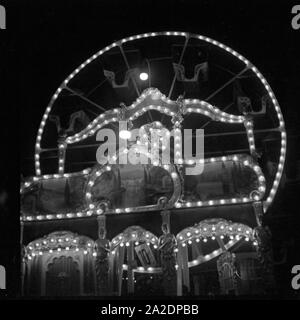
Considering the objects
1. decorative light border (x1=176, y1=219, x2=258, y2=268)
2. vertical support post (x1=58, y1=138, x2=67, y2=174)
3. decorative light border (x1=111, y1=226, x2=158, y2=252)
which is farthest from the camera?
vertical support post (x1=58, y1=138, x2=67, y2=174)

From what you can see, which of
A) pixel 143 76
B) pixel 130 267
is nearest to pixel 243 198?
pixel 130 267

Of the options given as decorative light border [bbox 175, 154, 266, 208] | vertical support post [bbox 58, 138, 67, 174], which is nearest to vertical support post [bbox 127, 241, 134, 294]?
decorative light border [bbox 175, 154, 266, 208]

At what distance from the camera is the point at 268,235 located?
9.23 metres

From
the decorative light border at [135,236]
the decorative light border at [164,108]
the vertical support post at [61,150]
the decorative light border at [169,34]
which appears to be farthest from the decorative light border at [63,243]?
the decorative light border at [164,108]

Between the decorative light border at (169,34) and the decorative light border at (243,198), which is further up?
the decorative light border at (169,34)

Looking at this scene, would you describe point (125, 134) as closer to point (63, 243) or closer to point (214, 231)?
point (63, 243)

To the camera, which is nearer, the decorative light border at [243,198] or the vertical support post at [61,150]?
the decorative light border at [243,198]

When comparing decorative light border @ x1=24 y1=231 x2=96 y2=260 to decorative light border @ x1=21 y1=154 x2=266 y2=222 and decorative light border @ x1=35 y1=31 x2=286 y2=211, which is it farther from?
decorative light border @ x1=35 y1=31 x2=286 y2=211

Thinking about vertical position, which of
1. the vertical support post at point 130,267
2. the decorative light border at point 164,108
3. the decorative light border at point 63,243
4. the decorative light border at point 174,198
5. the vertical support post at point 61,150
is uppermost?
the decorative light border at point 164,108

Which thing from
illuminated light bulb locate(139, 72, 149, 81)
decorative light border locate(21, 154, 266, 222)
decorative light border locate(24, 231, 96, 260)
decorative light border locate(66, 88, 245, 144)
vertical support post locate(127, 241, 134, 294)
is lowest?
vertical support post locate(127, 241, 134, 294)

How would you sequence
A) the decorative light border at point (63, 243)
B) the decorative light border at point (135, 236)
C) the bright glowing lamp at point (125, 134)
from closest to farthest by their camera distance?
1. the decorative light border at point (135, 236)
2. the decorative light border at point (63, 243)
3. the bright glowing lamp at point (125, 134)

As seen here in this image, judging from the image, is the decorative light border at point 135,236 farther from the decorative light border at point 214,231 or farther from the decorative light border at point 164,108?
the decorative light border at point 164,108
